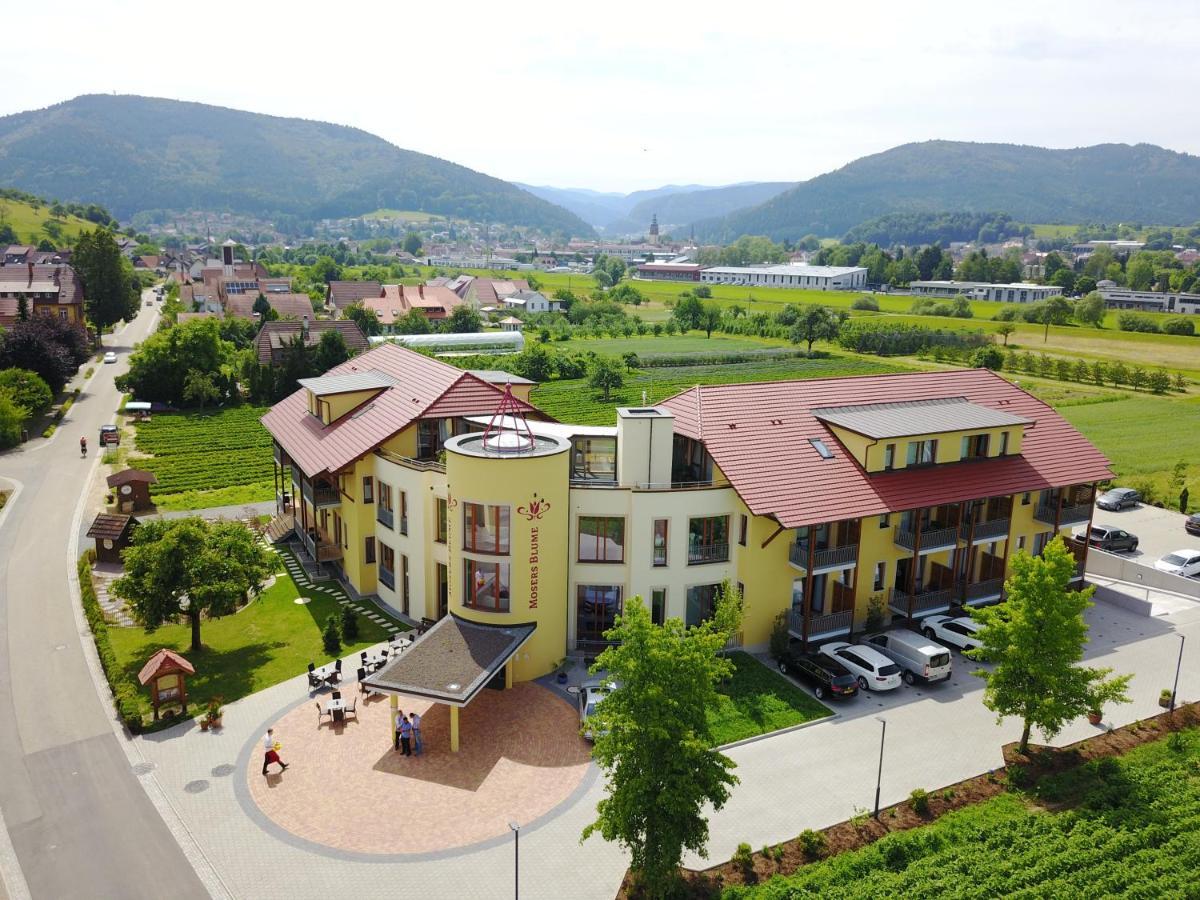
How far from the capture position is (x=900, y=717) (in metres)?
27.7

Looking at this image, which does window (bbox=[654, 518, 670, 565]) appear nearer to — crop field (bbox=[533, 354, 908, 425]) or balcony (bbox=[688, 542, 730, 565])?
balcony (bbox=[688, 542, 730, 565])

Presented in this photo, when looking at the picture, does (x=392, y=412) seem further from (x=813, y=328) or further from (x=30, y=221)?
(x=30, y=221)

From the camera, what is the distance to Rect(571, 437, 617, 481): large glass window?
3319cm

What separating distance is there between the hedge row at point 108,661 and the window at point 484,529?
1139 centimetres

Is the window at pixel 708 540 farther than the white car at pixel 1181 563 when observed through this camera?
No

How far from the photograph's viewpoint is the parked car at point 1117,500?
5131 cm

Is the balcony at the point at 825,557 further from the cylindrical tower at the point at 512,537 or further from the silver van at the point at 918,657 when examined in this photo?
the cylindrical tower at the point at 512,537

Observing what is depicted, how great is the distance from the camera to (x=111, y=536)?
4012cm

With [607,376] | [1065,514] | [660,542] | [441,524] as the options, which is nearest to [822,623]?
[660,542]

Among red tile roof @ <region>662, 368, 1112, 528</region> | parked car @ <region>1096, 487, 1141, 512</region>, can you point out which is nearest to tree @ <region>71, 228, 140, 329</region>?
red tile roof @ <region>662, 368, 1112, 528</region>

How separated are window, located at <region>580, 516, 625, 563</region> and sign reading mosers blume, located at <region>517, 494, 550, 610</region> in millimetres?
2262

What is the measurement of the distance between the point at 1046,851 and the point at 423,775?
16.5m

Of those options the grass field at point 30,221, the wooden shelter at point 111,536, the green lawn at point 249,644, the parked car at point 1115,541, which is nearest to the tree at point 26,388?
the wooden shelter at point 111,536

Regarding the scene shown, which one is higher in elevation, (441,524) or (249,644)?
(441,524)
